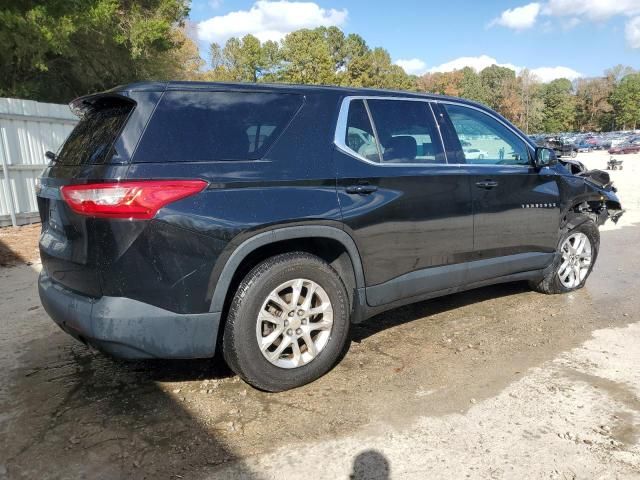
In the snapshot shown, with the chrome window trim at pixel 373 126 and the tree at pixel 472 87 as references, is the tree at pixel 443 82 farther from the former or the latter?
the chrome window trim at pixel 373 126

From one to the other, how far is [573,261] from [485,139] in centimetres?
184

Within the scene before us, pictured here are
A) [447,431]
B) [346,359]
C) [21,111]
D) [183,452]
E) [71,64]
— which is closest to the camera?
[183,452]

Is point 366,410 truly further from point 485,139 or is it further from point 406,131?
point 485,139

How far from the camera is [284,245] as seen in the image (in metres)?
3.19

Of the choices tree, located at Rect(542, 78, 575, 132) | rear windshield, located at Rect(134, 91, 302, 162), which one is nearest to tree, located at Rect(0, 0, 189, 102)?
rear windshield, located at Rect(134, 91, 302, 162)

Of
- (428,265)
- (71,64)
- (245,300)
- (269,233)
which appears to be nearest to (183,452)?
(245,300)

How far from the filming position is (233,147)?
9.74 ft

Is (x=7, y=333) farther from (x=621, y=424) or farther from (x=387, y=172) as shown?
(x=621, y=424)

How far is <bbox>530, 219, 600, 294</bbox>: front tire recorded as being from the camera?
199 inches

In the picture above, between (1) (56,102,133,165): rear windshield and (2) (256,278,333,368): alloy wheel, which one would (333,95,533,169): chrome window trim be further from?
(1) (56,102,133,165): rear windshield

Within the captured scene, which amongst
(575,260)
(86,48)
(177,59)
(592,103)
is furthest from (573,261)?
(592,103)

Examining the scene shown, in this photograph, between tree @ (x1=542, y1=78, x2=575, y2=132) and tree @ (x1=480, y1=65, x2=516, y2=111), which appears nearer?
tree @ (x1=480, y1=65, x2=516, y2=111)

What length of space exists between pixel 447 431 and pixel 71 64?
72.8ft

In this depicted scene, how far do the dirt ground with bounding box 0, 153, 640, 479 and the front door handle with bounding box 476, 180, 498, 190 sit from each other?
121 cm
